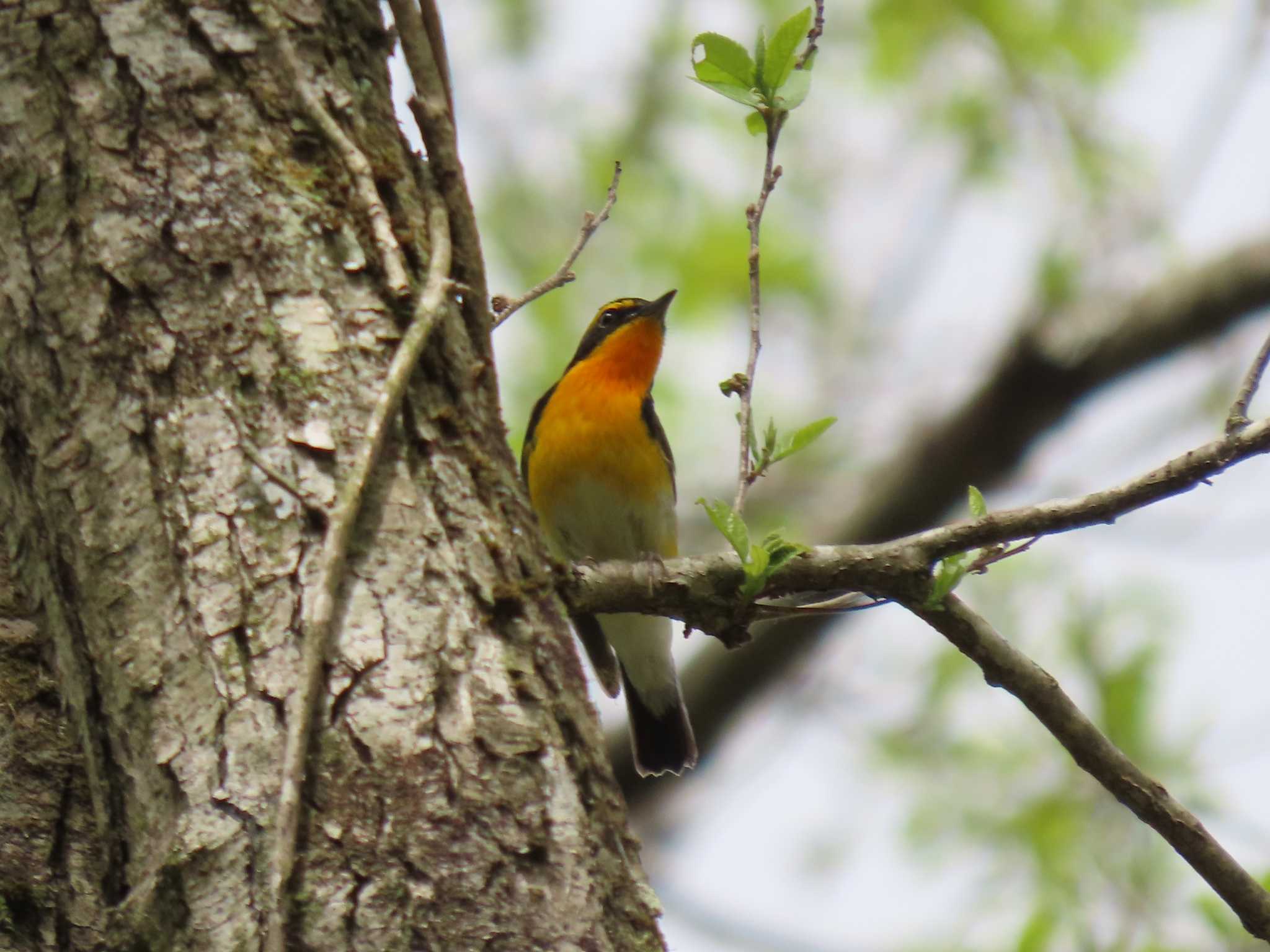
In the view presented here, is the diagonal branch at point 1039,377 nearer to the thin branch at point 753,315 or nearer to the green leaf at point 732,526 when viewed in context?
the thin branch at point 753,315

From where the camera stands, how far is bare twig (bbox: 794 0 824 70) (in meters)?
3.11

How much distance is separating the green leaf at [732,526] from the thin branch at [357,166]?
74 cm

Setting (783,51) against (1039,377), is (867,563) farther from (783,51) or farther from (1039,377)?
(1039,377)

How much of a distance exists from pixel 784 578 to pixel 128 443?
1.27 metres

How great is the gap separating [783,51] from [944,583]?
125 centimetres

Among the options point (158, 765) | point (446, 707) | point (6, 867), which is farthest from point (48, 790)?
point (446, 707)

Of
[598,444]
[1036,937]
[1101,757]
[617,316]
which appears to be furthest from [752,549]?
[617,316]

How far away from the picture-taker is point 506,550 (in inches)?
91.7

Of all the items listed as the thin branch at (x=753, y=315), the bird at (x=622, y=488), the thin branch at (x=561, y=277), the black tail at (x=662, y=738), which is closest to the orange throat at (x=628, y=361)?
the bird at (x=622, y=488)

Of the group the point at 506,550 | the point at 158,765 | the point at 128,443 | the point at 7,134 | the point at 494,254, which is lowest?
the point at 158,765

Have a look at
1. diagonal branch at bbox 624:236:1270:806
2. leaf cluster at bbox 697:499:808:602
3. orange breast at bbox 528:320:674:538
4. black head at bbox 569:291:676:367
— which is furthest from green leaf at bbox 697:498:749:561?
black head at bbox 569:291:676:367

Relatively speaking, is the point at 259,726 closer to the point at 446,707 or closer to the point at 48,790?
the point at 446,707

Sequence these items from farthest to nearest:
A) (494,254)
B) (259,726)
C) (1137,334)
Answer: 1. (494,254)
2. (1137,334)
3. (259,726)

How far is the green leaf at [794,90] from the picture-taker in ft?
9.86
